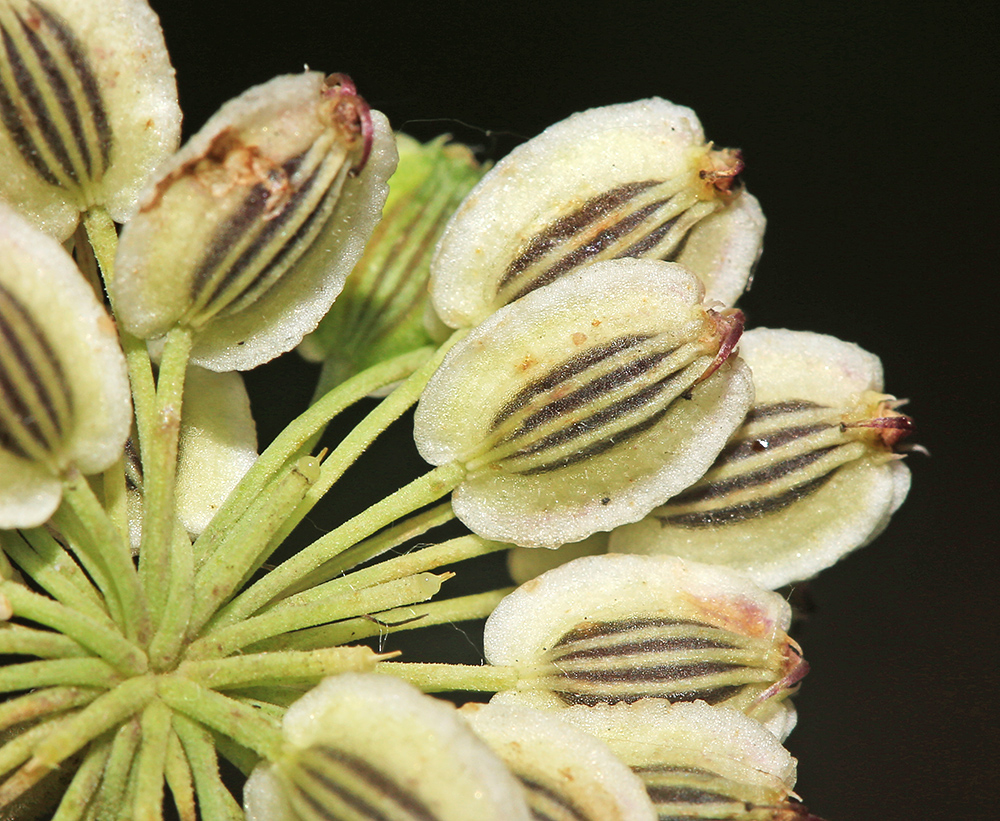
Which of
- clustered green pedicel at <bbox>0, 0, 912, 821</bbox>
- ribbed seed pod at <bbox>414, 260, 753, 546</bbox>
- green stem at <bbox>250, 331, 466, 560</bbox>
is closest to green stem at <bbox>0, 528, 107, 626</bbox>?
clustered green pedicel at <bbox>0, 0, 912, 821</bbox>

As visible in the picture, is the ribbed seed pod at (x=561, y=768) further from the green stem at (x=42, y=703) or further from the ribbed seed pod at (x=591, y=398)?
the green stem at (x=42, y=703)

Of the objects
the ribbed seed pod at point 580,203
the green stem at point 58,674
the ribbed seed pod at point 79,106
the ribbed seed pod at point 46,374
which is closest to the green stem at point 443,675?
the green stem at point 58,674

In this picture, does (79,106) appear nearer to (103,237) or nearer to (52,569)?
(103,237)

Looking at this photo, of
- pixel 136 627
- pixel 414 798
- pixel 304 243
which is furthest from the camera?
pixel 304 243

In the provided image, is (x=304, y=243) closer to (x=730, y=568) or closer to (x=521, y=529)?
(x=521, y=529)

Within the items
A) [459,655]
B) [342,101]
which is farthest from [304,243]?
[459,655]

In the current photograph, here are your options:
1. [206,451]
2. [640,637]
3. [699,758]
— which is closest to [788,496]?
[640,637]

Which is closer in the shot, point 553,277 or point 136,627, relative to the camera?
point 136,627
